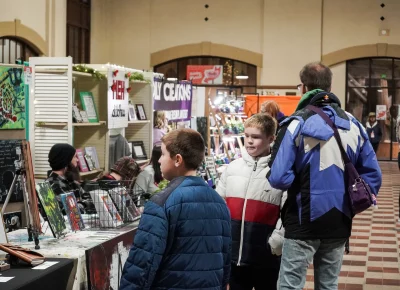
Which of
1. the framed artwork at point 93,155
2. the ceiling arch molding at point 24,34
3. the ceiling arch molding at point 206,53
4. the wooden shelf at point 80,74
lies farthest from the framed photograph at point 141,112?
the ceiling arch molding at point 206,53

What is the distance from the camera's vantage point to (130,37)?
2245 centimetres

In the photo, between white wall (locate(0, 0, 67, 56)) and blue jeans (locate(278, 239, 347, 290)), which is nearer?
blue jeans (locate(278, 239, 347, 290))

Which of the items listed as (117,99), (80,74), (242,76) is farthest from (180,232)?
(242,76)

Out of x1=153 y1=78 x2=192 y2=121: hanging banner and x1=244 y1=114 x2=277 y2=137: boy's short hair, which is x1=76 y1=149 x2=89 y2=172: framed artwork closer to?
x1=153 y1=78 x2=192 y2=121: hanging banner

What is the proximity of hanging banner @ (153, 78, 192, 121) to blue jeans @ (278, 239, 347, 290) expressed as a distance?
567 cm

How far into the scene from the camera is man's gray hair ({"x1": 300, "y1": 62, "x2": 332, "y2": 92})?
3664mm

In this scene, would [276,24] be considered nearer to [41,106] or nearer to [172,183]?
[41,106]

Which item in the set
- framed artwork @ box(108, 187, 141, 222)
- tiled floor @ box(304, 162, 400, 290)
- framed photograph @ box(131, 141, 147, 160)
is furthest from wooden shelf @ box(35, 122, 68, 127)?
framed artwork @ box(108, 187, 141, 222)

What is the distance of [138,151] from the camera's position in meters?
8.90

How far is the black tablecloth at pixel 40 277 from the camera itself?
115 inches

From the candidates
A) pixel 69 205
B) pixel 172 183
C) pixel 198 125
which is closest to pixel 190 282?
pixel 172 183

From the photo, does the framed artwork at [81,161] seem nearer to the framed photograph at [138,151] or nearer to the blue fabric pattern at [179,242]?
the framed photograph at [138,151]

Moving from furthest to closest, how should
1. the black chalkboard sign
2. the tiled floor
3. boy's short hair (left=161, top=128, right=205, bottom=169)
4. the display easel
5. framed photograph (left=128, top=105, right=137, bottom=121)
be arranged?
framed photograph (left=128, top=105, right=137, bottom=121), the tiled floor, the black chalkboard sign, the display easel, boy's short hair (left=161, top=128, right=205, bottom=169)

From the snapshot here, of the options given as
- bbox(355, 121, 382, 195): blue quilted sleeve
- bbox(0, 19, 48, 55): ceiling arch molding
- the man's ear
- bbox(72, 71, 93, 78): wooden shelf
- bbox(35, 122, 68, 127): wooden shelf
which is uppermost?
bbox(0, 19, 48, 55): ceiling arch molding
